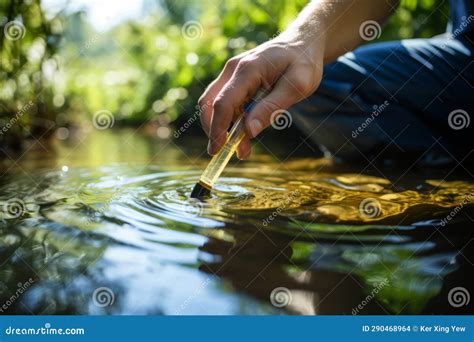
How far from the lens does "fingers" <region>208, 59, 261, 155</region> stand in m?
1.21

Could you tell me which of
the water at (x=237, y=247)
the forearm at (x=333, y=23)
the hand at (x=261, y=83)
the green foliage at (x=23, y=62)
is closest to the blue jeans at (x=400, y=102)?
the forearm at (x=333, y=23)

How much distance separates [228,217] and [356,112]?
1303mm

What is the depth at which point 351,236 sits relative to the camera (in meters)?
1.14

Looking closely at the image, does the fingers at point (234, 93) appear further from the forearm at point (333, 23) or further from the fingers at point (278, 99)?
the forearm at point (333, 23)

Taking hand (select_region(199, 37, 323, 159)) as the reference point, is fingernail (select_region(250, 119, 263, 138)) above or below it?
below

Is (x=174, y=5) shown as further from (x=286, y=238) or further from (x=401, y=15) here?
(x=286, y=238)

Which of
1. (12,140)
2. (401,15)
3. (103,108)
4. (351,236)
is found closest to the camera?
(351,236)

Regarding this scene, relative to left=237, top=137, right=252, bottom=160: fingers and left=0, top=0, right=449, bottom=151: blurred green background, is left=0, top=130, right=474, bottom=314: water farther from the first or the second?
left=0, top=0, right=449, bottom=151: blurred green background

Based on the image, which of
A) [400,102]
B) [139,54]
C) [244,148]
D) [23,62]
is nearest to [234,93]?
[244,148]

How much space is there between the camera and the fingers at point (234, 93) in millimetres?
1212

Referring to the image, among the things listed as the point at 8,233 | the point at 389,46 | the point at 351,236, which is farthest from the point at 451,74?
the point at 8,233

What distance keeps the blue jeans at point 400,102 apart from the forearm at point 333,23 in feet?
1.12

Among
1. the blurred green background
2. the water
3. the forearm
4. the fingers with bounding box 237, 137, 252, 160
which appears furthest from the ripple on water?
the blurred green background

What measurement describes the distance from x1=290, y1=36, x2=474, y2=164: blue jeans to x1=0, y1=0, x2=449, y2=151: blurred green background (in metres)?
0.98
